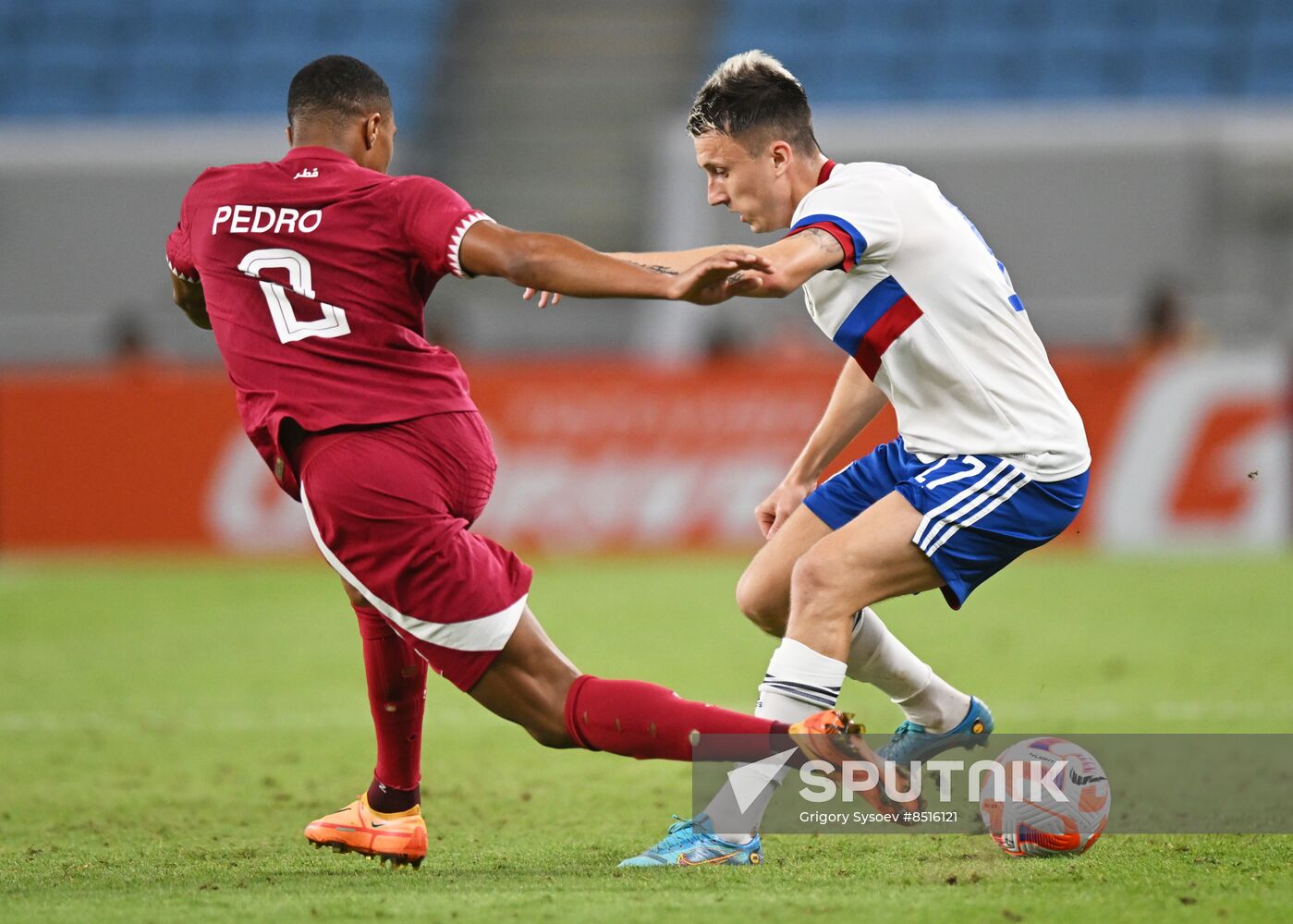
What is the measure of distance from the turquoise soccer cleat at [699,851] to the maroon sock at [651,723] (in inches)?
13.7

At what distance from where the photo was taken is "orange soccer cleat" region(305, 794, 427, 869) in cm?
435

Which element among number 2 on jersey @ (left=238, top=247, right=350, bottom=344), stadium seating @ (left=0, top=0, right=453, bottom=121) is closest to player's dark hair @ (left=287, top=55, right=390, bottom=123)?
number 2 on jersey @ (left=238, top=247, right=350, bottom=344)

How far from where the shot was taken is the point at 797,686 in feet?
13.4

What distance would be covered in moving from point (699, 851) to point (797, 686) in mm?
514

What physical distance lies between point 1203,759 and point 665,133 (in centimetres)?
1324

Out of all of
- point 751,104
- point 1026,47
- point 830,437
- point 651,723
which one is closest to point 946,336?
point 830,437

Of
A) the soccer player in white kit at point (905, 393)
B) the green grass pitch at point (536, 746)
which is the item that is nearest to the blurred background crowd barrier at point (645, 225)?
the green grass pitch at point (536, 746)

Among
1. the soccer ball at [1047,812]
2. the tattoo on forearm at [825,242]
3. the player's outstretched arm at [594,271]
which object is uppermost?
the tattoo on forearm at [825,242]

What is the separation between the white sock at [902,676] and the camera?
14.9ft

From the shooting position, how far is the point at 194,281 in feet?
14.0

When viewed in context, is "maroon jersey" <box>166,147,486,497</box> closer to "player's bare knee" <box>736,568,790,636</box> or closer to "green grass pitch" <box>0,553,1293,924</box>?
"player's bare knee" <box>736,568,790,636</box>

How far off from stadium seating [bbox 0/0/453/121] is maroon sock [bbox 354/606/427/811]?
15477 mm

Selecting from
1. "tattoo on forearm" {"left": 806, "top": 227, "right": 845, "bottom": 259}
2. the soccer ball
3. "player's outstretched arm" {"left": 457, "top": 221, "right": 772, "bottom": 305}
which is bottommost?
the soccer ball

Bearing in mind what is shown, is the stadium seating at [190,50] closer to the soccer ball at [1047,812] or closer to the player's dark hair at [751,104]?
the player's dark hair at [751,104]
